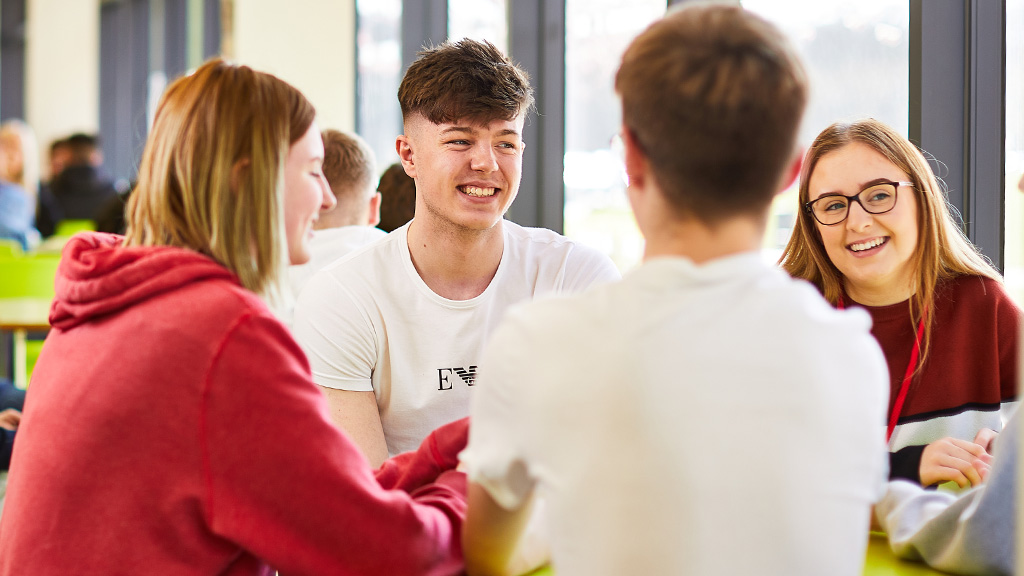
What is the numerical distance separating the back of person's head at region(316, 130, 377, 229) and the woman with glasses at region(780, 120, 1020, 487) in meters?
1.43

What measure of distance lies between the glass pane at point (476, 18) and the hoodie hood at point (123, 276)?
3.18 metres

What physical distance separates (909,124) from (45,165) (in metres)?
9.47

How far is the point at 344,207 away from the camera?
274cm

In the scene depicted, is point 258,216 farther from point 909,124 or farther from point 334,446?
point 909,124

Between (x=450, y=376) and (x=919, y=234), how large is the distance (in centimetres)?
98

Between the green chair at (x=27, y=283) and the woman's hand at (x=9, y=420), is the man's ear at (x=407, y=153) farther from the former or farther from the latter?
the green chair at (x=27, y=283)

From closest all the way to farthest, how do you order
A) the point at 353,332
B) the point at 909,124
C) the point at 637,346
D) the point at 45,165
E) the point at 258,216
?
the point at 637,346 < the point at 258,216 < the point at 353,332 < the point at 909,124 < the point at 45,165

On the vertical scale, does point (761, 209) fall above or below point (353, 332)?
above

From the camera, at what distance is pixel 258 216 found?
1.08m

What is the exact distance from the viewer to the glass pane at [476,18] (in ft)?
13.5

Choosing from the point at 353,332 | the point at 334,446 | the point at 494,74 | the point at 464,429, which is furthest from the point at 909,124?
the point at 334,446

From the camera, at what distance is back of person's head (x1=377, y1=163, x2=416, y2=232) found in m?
2.77

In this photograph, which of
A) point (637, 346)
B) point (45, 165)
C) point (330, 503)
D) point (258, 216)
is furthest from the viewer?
point (45, 165)

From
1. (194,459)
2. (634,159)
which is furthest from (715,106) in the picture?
(194,459)
